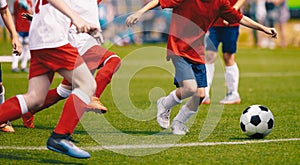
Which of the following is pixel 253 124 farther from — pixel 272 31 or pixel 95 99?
pixel 95 99

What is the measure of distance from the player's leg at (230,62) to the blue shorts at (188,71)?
3.37 meters

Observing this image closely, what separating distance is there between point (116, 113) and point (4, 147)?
3130 millimetres

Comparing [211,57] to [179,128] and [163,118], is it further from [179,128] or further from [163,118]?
[179,128]

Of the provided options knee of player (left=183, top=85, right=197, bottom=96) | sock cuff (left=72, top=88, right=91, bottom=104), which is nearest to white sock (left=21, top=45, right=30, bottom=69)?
knee of player (left=183, top=85, right=197, bottom=96)

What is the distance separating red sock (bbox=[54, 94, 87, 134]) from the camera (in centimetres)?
569

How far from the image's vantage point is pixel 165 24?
104 ft

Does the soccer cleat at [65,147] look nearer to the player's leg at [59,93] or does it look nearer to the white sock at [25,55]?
the player's leg at [59,93]

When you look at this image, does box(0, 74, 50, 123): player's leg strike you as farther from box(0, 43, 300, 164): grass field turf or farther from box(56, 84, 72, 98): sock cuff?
box(56, 84, 72, 98): sock cuff

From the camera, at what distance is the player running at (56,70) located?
18.5 ft

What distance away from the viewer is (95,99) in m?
7.16

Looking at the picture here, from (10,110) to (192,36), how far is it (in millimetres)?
2417

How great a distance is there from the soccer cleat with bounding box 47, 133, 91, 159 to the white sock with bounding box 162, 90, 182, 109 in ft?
7.48

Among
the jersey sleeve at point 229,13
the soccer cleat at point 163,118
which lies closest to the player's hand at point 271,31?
the jersey sleeve at point 229,13

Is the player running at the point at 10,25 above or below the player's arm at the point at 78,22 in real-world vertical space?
below
